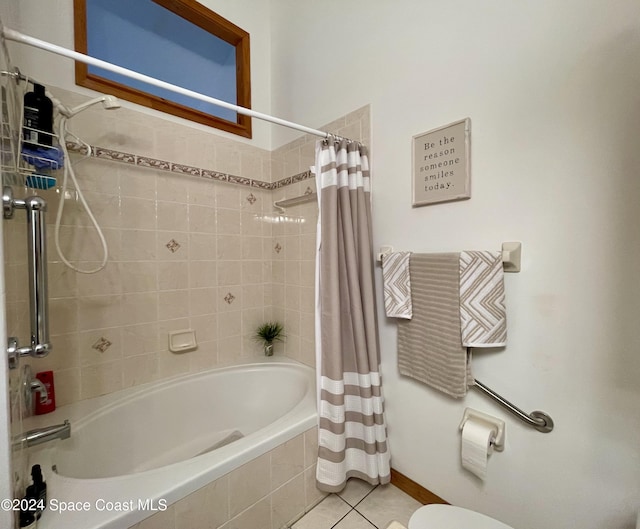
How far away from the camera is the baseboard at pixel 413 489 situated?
1.18 metres

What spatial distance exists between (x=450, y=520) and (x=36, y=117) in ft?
6.74

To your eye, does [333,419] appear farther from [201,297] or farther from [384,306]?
[201,297]

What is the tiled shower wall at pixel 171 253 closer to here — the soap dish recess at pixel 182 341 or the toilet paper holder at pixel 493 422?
the soap dish recess at pixel 182 341

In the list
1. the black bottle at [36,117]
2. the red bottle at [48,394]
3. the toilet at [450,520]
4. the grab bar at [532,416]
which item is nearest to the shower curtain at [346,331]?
the toilet at [450,520]

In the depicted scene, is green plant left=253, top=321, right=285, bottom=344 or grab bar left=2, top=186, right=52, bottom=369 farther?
green plant left=253, top=321, right=285, bottom=344

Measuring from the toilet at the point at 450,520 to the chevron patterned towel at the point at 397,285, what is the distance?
0.70 m

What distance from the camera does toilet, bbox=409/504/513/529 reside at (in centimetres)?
89

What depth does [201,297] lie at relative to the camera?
1.65 m

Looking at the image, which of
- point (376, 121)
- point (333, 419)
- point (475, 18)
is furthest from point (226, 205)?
point (475, 18)

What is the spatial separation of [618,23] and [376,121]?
0.81 m

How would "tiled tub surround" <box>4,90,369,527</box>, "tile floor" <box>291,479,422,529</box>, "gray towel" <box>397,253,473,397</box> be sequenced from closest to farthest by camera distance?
"gray towel" <box>397,253,473,397</box> < "tile floor" <box>291,479,422,529</box> < "tiled tub surround" <box>4,90,369,527</box>

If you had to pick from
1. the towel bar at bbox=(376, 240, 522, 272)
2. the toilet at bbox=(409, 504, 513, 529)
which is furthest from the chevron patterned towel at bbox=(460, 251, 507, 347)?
the toilet at bbox=(409, 504, 513, 529)

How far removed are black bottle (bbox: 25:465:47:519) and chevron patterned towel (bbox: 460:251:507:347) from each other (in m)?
1.39

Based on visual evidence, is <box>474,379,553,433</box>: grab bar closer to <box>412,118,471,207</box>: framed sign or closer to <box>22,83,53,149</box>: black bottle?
<box>412,118,471,207</box>: framed sign
